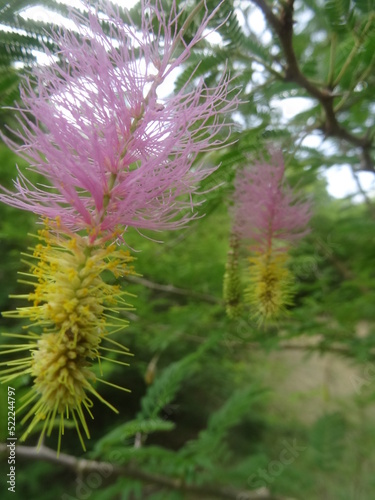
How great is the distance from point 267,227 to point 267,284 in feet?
0.37

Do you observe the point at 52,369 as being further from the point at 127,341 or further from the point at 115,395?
the point at 115,395

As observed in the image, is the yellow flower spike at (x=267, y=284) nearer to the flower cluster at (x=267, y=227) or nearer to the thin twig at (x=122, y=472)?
the flower cluster at (x=267, y=227)

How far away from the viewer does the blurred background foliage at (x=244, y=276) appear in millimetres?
828

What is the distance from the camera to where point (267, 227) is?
76 cm

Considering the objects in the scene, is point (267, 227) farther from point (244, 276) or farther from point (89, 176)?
point (89, 176)

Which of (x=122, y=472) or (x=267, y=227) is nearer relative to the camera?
(x=267, y=227)

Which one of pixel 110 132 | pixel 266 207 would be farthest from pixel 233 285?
pixel 110 132

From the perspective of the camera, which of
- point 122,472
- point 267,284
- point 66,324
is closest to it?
point 66,324

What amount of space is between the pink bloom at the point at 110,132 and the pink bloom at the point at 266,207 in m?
0.22

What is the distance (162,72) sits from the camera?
528 millimetres

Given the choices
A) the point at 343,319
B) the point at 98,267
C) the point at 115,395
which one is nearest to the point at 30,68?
the point at 98,267

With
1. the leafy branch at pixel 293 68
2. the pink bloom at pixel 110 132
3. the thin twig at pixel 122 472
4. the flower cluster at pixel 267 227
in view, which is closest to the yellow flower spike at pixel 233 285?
the flower cluster at pixel 267 227

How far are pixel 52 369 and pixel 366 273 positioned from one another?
1632 millimetres

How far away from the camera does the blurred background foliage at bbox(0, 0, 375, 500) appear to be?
83cm
